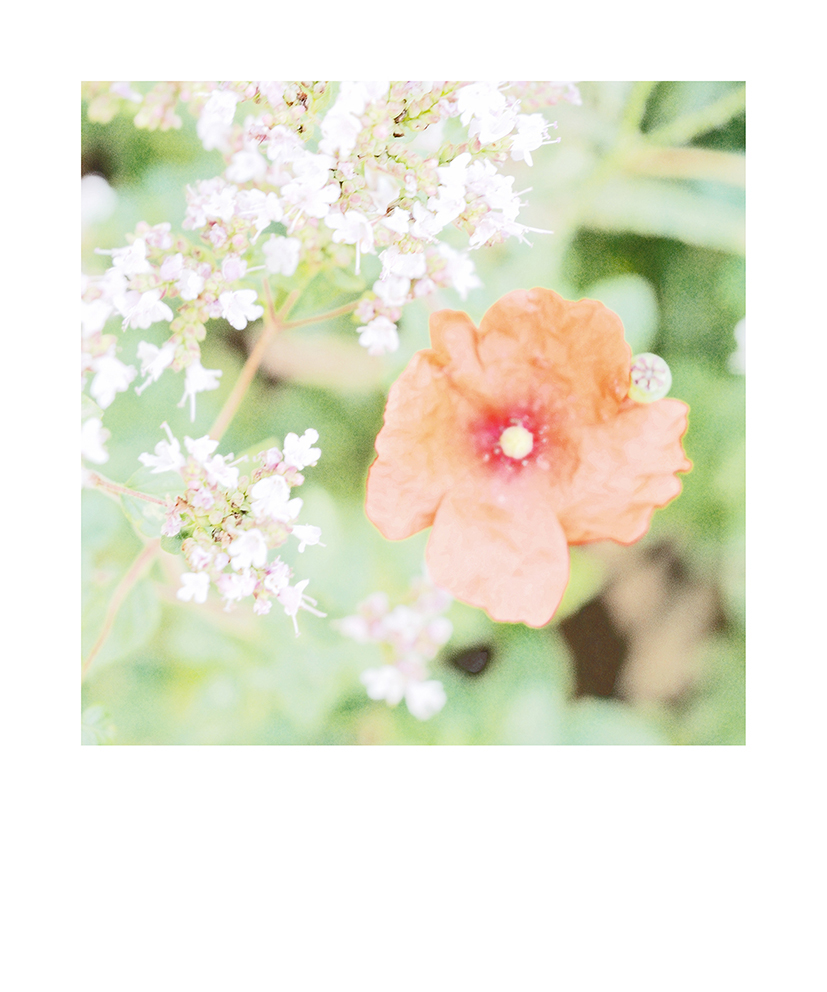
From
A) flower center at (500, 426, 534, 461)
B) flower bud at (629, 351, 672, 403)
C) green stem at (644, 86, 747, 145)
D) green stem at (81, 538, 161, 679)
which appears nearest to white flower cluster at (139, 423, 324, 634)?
green stem at (81, 538, 161, 679)

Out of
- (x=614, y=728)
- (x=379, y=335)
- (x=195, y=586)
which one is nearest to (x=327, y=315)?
(x=379, y=335)

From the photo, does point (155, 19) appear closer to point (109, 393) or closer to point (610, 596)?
point (109, 393)

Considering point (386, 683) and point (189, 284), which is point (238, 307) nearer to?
point (189, 284)

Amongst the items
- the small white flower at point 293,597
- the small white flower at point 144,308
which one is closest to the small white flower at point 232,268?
the small white flower at point 144,308

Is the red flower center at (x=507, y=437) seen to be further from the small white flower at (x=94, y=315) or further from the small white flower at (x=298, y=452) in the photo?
the small white flower at (x=94, y=315)
